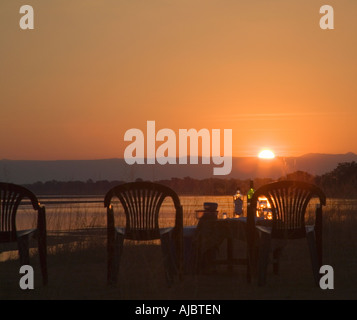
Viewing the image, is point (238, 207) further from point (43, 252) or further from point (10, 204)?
point (10, 204)

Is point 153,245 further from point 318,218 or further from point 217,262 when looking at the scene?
point 318,218

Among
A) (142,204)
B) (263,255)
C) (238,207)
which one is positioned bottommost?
(263,255)

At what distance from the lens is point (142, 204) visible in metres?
7.13

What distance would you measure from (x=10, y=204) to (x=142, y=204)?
121 cm

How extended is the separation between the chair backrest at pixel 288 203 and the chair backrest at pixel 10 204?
2.10m

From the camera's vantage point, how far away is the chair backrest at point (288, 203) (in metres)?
7.15

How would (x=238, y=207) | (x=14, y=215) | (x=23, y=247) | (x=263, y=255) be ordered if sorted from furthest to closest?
(x=238, y=207) < (x=263, y=255) < (x=23, y=247) < (x=14, y=215)

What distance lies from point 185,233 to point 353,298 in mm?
2262

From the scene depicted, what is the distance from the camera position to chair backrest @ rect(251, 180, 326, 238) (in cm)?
715

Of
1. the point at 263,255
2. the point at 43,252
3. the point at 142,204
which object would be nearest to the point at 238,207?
the point at 263,255

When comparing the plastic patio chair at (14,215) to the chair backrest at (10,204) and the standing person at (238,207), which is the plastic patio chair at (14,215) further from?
the standing person at (238,207)

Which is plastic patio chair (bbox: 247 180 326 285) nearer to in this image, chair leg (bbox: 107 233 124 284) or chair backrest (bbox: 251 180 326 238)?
chair backrest (bbox: 251 180 326 238)

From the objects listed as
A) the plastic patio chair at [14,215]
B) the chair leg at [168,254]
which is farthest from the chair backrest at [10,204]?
the chair leg at [168,254]
